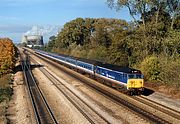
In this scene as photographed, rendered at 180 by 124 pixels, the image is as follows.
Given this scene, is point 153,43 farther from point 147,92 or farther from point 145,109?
point 145,109

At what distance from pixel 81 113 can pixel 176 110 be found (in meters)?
6.99

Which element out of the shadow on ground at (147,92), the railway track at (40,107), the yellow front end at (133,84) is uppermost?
the yellow front end at (133,84)

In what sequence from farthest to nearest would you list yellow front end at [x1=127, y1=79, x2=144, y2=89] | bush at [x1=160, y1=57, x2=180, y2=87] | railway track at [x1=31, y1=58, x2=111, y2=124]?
bush at [x1=160, y1=57, x2=180, y2=87] < yellow front end at [x1=127, y1=79, x2=144, y2=89] < railway track at [x1=31, y1=58, x2=111, y2=124]

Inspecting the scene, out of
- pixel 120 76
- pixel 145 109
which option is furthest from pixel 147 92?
pixel 145 109

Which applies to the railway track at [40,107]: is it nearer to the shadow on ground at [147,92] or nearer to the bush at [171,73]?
the shadow on ground at [147,92]

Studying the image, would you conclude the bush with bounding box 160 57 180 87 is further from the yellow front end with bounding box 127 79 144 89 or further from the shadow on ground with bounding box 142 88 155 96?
the yellow front end with bounding box 127 79 144 89

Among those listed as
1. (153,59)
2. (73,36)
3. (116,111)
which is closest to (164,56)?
(153,59)

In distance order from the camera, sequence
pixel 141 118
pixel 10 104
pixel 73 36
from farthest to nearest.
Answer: pixel 73 36 < pixel 10 104 < pixel 141 118

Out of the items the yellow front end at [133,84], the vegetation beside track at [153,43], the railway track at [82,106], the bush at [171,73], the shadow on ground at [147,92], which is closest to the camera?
the railway track at [82,106]

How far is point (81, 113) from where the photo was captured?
25828 mm

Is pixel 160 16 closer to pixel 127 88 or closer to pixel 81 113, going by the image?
pixel 127 88

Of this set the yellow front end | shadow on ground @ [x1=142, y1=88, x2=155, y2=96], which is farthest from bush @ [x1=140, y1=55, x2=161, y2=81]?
the yellow front end

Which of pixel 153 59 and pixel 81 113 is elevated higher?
pixel 153 59

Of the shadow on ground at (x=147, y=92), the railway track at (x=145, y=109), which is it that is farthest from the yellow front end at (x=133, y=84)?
the shadow on ground at (x=147, y=92)
